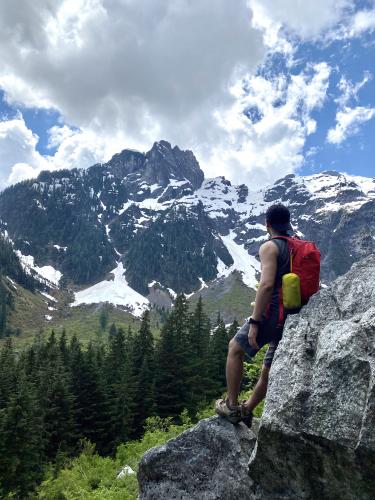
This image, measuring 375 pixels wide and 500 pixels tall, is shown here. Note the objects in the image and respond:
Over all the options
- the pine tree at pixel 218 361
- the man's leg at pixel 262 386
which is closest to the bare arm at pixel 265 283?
the man's leg at pixel 262 386

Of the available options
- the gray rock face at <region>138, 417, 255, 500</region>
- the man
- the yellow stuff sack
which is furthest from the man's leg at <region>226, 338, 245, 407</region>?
the gray rock face at <region>138, 417, 255, 500</region>

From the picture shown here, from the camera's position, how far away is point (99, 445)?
184ft

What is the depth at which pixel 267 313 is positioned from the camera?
30.6 feet

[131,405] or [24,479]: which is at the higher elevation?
[131,405]

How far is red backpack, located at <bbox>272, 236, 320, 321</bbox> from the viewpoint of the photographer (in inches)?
353

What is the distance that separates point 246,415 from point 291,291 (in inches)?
150

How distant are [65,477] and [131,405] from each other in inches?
741

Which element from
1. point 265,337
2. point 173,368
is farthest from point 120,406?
point 265,337

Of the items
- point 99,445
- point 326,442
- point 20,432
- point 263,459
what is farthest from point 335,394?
point 99,445

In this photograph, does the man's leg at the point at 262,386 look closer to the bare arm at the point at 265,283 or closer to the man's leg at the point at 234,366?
the man's leg at the point at 234,366

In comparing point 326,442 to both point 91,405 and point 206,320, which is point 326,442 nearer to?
point 91,405

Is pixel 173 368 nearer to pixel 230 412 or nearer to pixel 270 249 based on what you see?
pixel 230 412

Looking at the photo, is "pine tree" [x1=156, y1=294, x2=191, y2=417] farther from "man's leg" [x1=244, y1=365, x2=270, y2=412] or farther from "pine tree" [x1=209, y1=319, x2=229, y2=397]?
"man's leg" [x1=244, y1=365, x2=270, y2=412]

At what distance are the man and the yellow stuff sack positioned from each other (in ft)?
0.74
